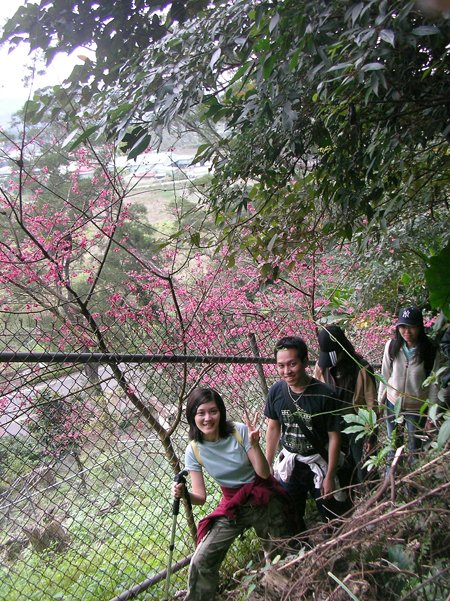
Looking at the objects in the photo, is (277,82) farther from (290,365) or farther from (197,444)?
(197,444)

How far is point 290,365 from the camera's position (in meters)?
2.85

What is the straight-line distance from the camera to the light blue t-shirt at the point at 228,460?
2647 mm

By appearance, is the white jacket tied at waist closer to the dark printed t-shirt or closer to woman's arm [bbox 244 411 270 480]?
the dark printed t-shirt

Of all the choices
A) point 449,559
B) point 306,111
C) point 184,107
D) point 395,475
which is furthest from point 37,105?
point 449,559

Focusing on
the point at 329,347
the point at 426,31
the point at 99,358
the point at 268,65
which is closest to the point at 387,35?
the point at 426,31

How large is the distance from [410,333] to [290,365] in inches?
50.3

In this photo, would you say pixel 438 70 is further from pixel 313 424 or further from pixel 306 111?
pixel 313 424

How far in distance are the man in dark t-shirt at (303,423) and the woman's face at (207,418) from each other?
18.9 inches

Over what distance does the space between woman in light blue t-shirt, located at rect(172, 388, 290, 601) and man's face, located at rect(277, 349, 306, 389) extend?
350 millimetres

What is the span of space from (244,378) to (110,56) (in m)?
2.82

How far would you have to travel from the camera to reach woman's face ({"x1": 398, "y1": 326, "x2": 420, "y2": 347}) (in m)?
3.64

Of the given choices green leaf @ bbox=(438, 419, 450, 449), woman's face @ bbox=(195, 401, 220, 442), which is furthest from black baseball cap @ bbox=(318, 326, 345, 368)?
green leaf @ bbox=(438, 419, 450, 449)

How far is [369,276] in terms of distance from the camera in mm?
6582

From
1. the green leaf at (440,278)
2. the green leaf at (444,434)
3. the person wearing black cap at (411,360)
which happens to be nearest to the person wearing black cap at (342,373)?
the person wearing black cap at (411,360)
